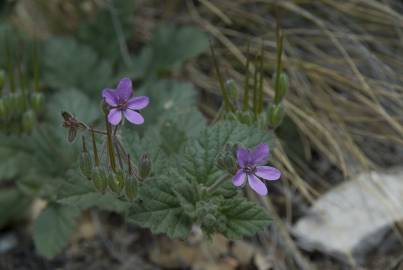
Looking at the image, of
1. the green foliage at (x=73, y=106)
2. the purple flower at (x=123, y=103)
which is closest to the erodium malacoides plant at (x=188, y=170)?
the purple flower at (x=123, y=103)

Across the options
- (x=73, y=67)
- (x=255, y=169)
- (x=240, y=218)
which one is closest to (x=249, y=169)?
(x=255, y=169)

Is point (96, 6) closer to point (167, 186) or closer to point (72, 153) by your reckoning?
point (72, 153)

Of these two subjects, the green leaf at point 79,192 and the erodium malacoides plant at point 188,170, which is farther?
the green leaf at point 79,192

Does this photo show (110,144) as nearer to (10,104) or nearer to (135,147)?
(135,147)

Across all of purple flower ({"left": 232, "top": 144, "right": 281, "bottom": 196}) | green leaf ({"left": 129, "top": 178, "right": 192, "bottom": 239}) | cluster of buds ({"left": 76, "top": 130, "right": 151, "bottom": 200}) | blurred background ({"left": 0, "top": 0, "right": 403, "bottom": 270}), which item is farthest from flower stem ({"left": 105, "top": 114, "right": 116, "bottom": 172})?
blurred background ({"left": 0, "top": 0, "right": 403, "bottom": 270})

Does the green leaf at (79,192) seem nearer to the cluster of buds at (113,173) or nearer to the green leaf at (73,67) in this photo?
the cluster of buds at (113,173)

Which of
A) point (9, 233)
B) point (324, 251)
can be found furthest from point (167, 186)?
point (9, 233)
